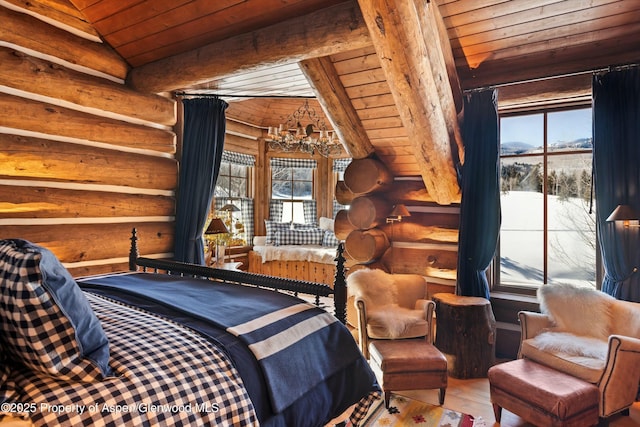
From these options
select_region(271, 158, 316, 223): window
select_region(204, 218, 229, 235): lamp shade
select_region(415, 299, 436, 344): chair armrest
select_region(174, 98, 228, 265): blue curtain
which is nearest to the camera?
select_region(415, 299, 436, 344): chair armrest

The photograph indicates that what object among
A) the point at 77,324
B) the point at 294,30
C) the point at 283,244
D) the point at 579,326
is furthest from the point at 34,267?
the point at 283,244

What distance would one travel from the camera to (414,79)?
2.92m

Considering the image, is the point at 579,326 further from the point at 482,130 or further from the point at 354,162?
the point at 354,162

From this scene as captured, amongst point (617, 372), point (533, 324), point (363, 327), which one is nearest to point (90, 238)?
point (363, 327)

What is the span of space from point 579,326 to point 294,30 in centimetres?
315

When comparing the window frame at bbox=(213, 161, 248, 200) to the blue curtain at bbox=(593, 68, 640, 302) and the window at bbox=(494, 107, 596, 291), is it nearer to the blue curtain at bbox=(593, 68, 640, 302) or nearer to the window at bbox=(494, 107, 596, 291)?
the window at bbox=(494, 107, 596, 291)

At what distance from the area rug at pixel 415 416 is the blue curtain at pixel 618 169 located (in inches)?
66.0

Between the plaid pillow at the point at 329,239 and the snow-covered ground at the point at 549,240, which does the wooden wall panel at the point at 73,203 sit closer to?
the plaid pillow at the point at 329,239

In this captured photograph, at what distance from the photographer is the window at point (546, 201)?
155 inches

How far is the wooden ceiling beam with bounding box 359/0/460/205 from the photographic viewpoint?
2.55 meters

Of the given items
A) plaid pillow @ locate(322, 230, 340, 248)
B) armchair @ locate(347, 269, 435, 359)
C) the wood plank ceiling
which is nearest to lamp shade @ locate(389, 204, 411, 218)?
the wood plank ceiling

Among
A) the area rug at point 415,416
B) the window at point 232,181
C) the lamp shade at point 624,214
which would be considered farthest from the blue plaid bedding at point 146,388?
the window at point 232,181

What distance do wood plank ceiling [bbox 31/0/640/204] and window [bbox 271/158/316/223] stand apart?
3.28 m

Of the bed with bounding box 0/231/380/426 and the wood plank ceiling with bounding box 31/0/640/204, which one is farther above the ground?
the wood plank ceiling with bounding box 31/0/640/204
